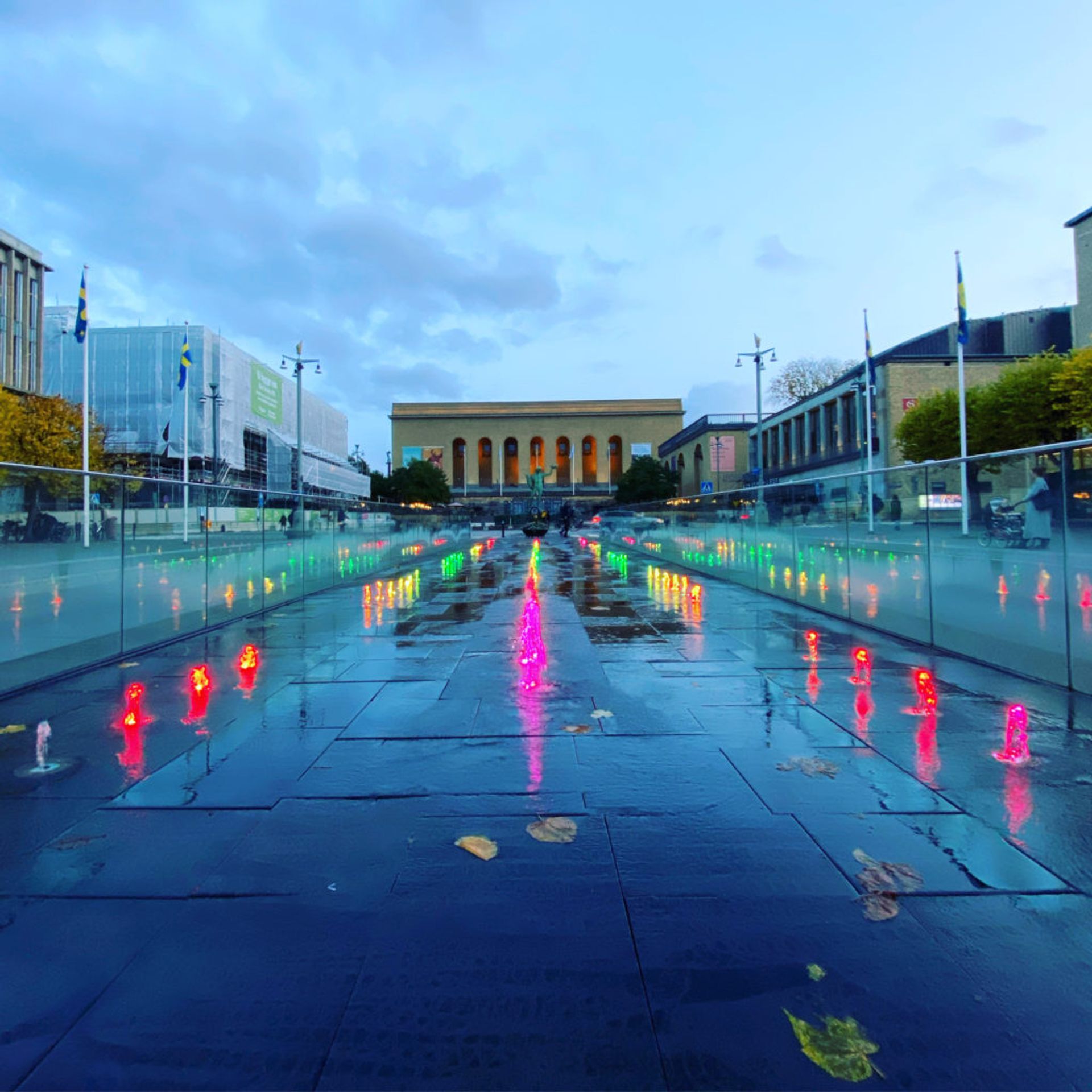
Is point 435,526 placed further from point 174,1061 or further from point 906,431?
point 174,1061

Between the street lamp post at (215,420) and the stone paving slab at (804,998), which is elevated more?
the street lamp post at (215,420)

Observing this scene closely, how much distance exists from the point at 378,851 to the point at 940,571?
6686 millimetres

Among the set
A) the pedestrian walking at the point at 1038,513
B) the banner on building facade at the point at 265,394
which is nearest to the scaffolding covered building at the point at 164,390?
the banner on building facade at the point at 265,394

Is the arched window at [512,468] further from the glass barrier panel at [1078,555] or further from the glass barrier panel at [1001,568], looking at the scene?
the glass barrier panel at [1078,555]

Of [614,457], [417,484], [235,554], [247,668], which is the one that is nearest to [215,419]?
[417,484]

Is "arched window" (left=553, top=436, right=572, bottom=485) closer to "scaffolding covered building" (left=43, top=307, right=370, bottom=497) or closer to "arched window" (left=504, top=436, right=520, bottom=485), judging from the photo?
"arched window" (left=504, top=436, right=520, bottom=485)

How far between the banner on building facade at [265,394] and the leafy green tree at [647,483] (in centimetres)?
3465

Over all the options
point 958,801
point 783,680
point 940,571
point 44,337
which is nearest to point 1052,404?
point 940,571

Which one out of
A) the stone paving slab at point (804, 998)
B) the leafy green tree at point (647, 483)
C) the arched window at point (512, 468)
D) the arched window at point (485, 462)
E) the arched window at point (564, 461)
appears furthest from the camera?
the arched window at point (512, 468)

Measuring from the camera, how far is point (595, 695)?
19.9 feet

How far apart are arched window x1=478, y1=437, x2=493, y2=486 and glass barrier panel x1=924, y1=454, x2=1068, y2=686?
99638mm

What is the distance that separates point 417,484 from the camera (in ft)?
251

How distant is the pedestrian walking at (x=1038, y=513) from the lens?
19.9 feet

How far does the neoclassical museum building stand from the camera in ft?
344
